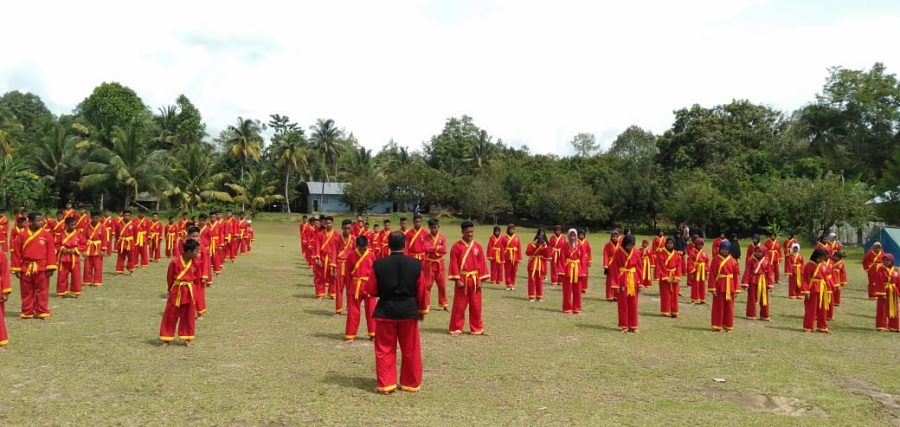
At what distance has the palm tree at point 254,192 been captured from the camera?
192 feet

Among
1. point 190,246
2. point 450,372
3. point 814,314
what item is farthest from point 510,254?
point 190,246

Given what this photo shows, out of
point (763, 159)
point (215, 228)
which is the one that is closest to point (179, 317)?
point (215, 228)

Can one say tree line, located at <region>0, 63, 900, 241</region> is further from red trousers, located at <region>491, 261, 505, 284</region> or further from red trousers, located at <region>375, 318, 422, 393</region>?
red trousers, located at <region>375, 318, 422, 393</region>

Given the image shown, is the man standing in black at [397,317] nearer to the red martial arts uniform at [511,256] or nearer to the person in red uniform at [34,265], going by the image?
the person in red uniform at [34,265]

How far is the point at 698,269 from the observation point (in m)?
15.4

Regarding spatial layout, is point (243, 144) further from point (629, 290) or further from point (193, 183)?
point (629, 290)

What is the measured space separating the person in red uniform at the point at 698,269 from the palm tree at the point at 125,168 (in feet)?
140

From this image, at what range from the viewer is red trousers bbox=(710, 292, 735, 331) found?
1220cm

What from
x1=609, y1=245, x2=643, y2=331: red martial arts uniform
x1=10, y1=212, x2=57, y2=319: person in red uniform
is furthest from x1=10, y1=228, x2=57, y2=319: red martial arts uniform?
x1=609, y1=245, x2=643, y2=331: red martial arts uniform

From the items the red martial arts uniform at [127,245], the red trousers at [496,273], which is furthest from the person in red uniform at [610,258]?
the red martial arts uniform at [127,245]

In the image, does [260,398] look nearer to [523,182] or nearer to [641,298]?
[641,298]

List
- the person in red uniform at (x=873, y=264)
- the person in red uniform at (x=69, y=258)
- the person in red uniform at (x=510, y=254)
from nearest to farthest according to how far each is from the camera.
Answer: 1. the person in red uniform at (x=69, y=258)
2. the person in red uniform at (x=873, y=264)
3. the person in red uniform at (x=510, y=254)

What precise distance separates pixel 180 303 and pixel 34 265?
12.2 ft

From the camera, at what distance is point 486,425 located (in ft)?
20.8
